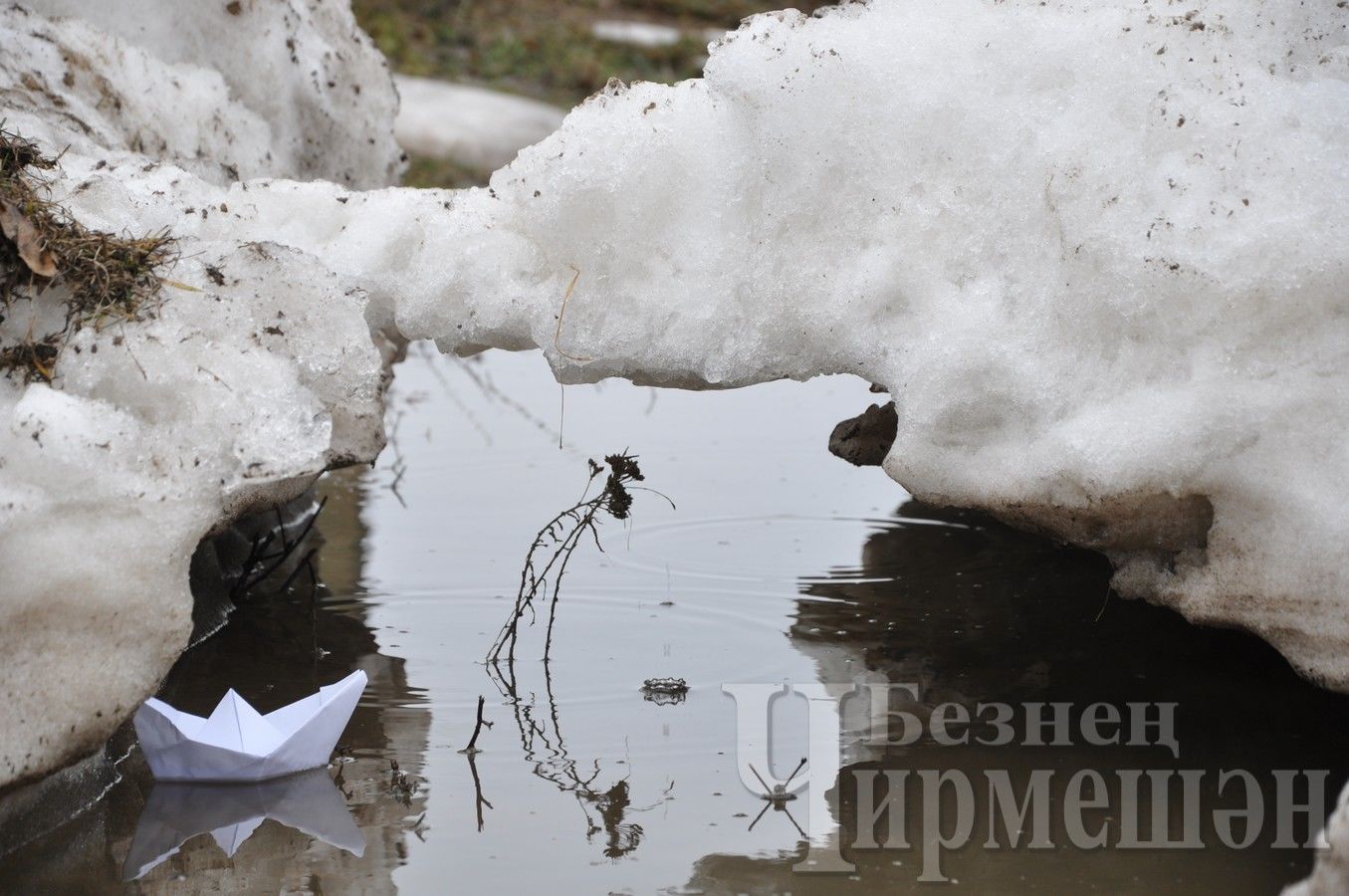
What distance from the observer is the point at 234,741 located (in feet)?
10.9

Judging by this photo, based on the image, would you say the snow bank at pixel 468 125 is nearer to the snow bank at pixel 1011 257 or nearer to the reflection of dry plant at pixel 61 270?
the snow bank at pixel 1011 257

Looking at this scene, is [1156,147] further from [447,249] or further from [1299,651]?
[447,249]

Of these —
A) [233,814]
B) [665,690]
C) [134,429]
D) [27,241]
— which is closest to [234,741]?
[233,814]

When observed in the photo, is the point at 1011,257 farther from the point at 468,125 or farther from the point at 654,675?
the point at 468,125

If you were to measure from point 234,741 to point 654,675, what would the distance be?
42.2 inches

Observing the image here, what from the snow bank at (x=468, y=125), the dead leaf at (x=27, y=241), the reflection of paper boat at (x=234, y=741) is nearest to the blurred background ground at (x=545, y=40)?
the snow bank at (x=468, y=125)

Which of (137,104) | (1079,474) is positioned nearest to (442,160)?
(137,104)

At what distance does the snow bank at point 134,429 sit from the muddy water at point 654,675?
1.30ft

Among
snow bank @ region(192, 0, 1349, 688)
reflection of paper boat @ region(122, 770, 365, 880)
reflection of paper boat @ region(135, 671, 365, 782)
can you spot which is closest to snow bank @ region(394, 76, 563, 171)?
snow bank @ region(192, 0, 1349, 688)

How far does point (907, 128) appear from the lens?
353cm

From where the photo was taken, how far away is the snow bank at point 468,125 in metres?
11.3

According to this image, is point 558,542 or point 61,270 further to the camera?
point 558,542

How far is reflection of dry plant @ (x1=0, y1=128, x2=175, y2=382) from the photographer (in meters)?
3.28

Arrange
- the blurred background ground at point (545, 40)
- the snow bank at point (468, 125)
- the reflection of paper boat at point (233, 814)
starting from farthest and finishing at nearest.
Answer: the blurred background ground at point (545, 40)
the snow bank at point (468, 125)
the reflection of paper boat at point (233, 814)
